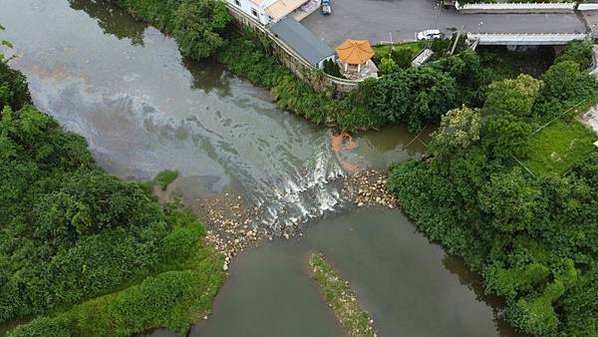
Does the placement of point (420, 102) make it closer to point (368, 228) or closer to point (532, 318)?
point (368, 228)

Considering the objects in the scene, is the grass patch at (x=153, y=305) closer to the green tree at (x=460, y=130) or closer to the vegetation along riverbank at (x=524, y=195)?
the vegetation along riverbank at (x=524, y=195)

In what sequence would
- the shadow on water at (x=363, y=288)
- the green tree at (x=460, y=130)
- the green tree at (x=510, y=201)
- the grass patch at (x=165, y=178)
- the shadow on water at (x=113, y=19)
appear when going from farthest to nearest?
1. the shadow on water at (x=113, y=19)
2. the grass patch at (x=165, y=178)
3. the green tree at (x=460, y=130)
4. the shadow on water at (x=363, y=288)
5. the green tree at (x=510, y=201)

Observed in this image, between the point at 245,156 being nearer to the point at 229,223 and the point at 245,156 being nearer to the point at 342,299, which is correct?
the point at 229,223

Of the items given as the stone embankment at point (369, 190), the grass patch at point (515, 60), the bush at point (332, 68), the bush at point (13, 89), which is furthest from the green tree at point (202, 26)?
the grass patch at point (515, 60)

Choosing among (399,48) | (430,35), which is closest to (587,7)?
(430,35)

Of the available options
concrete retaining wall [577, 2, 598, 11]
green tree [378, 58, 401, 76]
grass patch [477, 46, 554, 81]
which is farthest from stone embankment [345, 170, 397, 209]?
concrete retaining wall [577, 2, 598, 11]

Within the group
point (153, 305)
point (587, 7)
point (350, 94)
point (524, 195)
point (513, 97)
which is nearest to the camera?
point (524, 195)

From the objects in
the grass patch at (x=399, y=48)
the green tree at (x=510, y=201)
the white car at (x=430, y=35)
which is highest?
the white car at (x=430, y=35)

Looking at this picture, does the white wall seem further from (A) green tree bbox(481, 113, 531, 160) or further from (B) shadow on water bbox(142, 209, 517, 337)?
(A) green tree bbox(481, 113, 531, 160)
